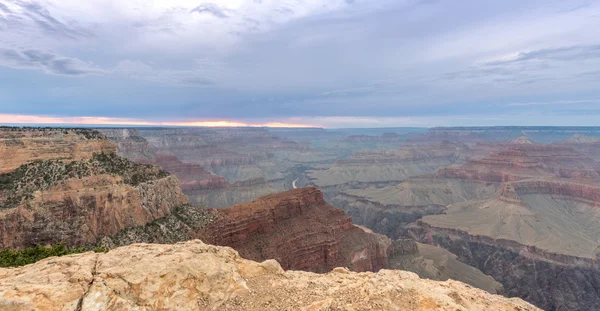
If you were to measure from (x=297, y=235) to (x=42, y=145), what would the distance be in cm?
3954

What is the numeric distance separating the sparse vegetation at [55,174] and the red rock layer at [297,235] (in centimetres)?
1406

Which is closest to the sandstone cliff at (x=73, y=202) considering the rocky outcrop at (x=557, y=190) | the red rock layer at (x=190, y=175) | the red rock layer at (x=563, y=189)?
the red rock layer at (x=190, y=175)

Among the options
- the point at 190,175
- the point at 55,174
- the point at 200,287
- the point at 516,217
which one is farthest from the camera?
the point at 190,175

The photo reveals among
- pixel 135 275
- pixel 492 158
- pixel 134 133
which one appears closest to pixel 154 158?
pixel 134 133

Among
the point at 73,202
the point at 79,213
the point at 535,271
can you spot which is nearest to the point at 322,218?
the point at 79,213

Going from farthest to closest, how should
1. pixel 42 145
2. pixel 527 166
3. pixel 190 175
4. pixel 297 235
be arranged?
A: pixel 527 166 < pixel 190 175 < pixel 297 235 < pixel 42 145

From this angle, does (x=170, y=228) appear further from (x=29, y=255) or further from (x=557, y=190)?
(x=557, y=190)

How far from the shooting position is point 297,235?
179 ft

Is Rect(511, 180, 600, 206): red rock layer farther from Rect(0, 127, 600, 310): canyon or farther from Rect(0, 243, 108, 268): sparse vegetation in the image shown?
Rect(0, 243, 108, 268): sparse vegetation

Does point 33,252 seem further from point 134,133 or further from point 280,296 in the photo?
point 134,133

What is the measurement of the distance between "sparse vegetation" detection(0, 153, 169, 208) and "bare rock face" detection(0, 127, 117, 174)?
1.01m

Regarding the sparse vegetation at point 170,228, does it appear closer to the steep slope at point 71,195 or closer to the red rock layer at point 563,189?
the steep slope at point 71,195

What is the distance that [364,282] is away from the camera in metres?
14.5

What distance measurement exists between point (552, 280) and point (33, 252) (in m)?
104
